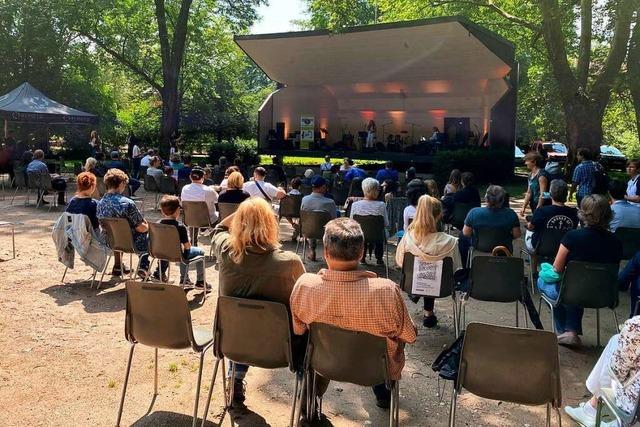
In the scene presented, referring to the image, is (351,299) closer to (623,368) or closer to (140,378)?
(623,368)

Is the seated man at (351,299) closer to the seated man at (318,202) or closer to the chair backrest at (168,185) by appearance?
the seated man at (318,202)

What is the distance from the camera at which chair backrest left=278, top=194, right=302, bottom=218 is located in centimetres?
771

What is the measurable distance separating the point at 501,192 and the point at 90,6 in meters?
18.9

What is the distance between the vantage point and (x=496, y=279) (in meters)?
4.25

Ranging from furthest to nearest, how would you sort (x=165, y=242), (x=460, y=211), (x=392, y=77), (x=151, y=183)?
(x=392, y=77) < (x=151, y=183) < (x=460, y=211) < (x=165, y=242)

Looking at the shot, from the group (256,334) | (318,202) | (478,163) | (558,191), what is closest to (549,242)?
(558,191)

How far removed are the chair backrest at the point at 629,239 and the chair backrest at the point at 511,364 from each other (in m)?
3.72

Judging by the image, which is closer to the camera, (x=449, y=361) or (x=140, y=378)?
(x=449, y=361)

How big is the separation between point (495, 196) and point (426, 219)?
4.37 feet

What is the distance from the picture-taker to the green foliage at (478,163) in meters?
15.5

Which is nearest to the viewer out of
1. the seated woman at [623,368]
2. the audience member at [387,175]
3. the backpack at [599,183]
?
the seated woman at [623,368]

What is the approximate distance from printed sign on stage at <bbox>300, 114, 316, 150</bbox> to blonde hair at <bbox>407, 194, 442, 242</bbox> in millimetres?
19040

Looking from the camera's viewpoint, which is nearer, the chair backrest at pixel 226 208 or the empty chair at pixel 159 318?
the empty chair at pixel 159 318

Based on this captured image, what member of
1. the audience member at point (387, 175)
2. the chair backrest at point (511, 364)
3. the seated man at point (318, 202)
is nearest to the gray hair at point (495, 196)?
the seated man at point (318, 202)
